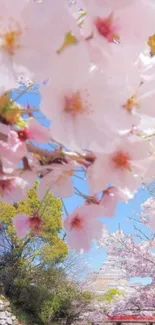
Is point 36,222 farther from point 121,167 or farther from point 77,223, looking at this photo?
point 121,167

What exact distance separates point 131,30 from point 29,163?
0.56ft

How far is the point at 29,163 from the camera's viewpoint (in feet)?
1.53

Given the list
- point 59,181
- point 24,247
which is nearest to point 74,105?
point 59,181

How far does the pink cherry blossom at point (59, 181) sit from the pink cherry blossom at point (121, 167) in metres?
0.03

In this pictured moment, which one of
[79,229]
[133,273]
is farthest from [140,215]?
[79,229]

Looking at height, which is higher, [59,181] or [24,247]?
[24,247]

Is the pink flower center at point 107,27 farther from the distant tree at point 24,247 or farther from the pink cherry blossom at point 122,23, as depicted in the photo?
the distant tree at point 24,247

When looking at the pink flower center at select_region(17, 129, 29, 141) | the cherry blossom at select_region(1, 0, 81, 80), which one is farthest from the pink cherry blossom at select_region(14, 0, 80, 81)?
the pink flower center at select_region(17, 129, 29, 141)

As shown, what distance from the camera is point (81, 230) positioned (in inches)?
23.6

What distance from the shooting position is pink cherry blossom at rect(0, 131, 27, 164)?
42 centimetres

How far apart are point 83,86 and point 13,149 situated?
0.35 ft

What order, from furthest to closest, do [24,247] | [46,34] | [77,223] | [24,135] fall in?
[24,247] → [77,223] → [24,135] → [46,34]

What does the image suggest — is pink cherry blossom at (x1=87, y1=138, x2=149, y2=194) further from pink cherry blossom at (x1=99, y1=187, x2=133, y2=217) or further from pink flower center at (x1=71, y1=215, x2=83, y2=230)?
pink flower center at (x1=71, y1=215, x2=83, y2=230)

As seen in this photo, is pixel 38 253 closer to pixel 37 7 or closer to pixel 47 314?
pixel 47 314
